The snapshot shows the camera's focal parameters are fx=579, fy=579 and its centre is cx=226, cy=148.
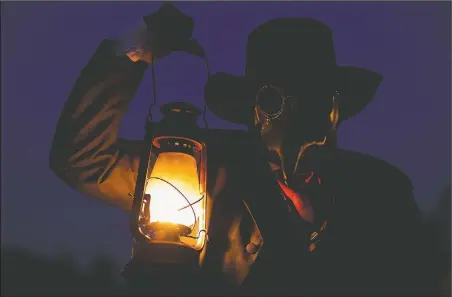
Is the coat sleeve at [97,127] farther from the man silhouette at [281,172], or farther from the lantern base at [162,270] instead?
the lantern base at [162,270]

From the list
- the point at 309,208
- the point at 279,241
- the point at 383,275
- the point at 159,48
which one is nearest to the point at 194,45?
the point at 159,48

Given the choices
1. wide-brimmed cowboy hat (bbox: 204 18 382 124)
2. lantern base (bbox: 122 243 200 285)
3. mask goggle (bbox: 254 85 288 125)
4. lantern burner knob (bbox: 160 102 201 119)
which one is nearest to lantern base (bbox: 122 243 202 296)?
lantern base (bbox: 122 243 200 285)

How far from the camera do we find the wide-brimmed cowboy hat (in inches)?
97.7

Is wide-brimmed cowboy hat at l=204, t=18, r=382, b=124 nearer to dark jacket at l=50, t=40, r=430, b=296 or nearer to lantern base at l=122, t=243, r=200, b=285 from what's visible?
dark jacket at l=50, t=40, r=430, b=296

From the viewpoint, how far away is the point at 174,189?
1.76 meters

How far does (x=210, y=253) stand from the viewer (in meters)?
1.99

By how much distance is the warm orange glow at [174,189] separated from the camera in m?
1.72

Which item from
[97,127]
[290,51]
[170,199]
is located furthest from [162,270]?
[290,51]

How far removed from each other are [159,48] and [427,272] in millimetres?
1354

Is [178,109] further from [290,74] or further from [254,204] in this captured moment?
[290,74]

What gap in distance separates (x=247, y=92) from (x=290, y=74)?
0.67ft

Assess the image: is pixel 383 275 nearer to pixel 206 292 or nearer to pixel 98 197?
pixel 206 292

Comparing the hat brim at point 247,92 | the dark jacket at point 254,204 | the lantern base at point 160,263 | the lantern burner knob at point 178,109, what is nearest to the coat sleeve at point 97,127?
the dark jacket at point 254,204

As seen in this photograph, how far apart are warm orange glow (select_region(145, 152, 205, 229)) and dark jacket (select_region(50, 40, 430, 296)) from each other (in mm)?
104
